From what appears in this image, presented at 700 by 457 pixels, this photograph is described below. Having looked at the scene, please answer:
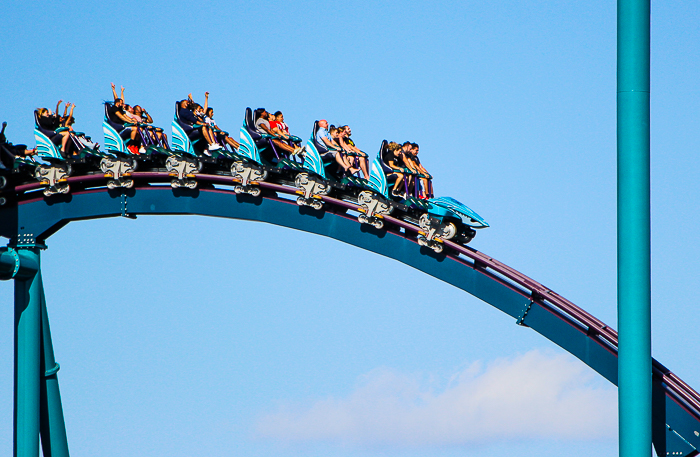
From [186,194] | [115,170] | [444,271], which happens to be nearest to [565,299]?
[444,271]

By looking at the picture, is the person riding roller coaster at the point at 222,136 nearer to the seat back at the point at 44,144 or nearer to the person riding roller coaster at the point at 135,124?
the person riding roller coaster at the point at 135,124

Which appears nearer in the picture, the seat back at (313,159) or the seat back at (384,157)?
the seat back at (384,157)

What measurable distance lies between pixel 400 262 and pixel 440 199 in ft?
3.23

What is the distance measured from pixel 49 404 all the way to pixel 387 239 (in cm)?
487

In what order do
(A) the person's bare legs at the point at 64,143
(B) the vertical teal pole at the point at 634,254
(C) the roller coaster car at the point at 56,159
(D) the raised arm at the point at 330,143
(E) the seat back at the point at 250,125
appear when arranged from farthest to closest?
(A) the person's bare legs at the point at 64,143
(C) the roller coaster car at the point at 56,159
(E) the seat back at the point at 250,125
(D) the raised arm at the point at 330,143
(B) the vertical teal pole at the point at 634,254

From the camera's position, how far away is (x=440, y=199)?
11.8 m

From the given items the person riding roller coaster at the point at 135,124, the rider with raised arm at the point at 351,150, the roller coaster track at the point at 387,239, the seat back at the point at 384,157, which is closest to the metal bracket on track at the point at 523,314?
the roller coaster track at the point at 387,239

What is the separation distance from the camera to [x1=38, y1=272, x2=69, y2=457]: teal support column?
12.2 meters

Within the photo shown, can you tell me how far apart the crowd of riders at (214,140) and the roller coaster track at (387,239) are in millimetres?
480

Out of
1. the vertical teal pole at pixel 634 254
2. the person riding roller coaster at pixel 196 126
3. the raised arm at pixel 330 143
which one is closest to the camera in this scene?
the vertical teal pole at pixel 634 254

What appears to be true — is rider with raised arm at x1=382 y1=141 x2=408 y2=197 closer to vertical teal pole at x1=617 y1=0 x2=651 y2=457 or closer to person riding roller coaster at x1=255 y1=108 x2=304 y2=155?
person riding roller coaster at x1=255 y1=108 x2=304 y2=155

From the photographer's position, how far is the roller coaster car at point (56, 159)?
43.1ft

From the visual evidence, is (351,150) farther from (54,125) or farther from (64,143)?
(54,125)

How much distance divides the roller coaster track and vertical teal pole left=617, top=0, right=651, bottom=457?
2872 mm
